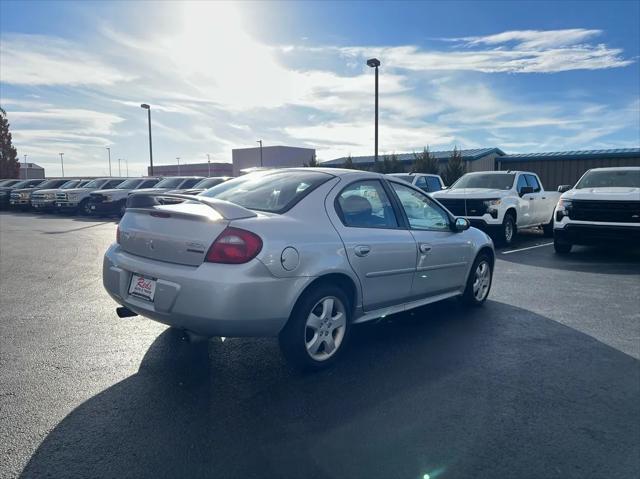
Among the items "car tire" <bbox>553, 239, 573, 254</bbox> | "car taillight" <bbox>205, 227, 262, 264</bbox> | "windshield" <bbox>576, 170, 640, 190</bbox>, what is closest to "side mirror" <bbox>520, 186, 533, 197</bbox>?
"windshield" <bbox>576, 170, 640, 190</bbox>

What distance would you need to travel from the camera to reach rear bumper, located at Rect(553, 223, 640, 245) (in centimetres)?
962

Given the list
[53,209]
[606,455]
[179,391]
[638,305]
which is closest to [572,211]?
[638,305]

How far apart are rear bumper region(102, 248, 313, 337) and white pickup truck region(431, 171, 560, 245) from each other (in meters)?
9.09

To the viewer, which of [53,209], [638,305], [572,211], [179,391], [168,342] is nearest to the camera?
[179,391]

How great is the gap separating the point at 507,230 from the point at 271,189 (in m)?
9.28

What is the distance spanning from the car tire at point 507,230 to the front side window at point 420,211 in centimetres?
708

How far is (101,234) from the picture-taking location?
46.8 feet

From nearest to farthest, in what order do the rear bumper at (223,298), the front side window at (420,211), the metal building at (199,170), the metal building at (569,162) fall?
the rear bumper at (223,298)
the front side window at (420,211)
the metal building at (569,162)
the metal building at (199,170)

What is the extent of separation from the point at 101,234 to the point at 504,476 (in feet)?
44.6

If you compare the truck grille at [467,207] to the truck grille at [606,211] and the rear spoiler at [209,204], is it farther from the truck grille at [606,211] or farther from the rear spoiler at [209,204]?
the rear spoiler at [209,204]

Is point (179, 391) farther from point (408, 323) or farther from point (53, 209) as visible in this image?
point (53, 209)

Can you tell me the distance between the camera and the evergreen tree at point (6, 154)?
57.5 m

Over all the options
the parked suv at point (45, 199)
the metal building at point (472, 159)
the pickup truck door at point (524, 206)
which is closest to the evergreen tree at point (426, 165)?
the metal building at point (472, 159)

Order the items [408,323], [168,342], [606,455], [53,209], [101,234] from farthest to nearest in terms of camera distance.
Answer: [53,209], [101,234], [408,323], [168,342], [606,455]
